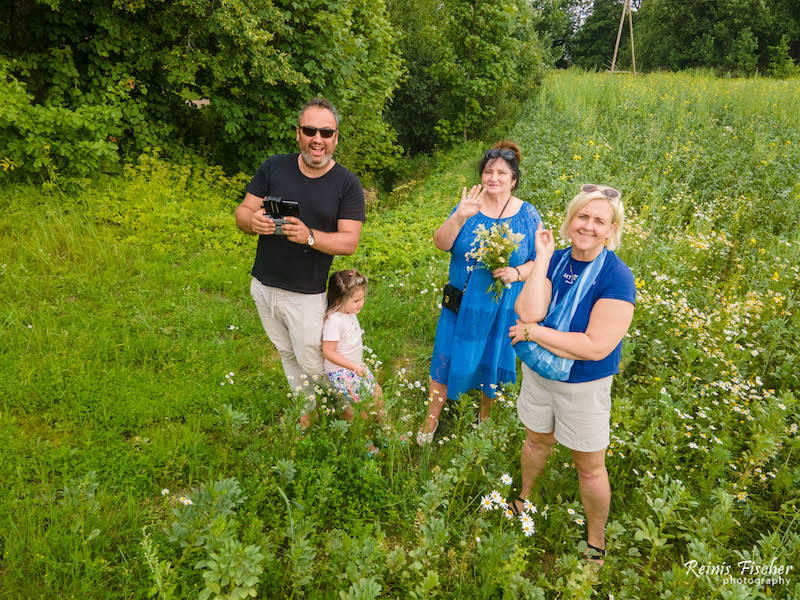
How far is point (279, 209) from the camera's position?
2863mm

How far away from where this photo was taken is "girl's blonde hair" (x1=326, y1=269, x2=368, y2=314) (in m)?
3.20

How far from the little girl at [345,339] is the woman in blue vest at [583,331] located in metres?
1.19

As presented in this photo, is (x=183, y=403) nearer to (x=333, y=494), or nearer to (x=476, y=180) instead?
(x=333, y=494)

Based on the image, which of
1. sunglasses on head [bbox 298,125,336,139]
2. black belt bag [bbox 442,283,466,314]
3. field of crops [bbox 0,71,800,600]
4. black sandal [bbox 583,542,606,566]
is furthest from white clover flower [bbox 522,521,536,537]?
sunglasses on head [bbox 298,125,336,139]

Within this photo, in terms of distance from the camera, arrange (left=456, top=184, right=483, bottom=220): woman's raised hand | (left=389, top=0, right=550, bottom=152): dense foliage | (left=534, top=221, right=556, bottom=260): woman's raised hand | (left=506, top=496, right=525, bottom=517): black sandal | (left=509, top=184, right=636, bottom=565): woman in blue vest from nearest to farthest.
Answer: (left=509, top=184, right=636, bottom=565): woman in blue vest → (left=534, top=221, right=556, bottom=260): woman's raised hand → (left=506, top=496, right=525, bottom=517): black sandal → (left=456, top=184, right=483, bottom=220): woman's raised hand → (left=389, top=0, right=550, bottom=152): dense foliage

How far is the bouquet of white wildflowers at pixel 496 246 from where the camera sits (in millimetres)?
2793

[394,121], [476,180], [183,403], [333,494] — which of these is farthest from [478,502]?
[394,121]

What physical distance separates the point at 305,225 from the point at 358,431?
1.42 metres

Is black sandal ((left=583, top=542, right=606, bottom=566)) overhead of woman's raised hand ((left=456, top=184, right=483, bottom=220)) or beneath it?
beneath

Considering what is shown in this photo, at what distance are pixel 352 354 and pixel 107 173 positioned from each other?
261 inches

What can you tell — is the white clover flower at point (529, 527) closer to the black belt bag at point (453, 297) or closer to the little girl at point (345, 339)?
the little girl at point (345, 339)

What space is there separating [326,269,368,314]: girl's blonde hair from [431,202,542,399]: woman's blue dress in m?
0.69

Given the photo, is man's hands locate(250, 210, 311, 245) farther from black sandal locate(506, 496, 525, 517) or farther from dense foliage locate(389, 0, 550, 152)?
dense foliage locate(389, 0, 550, 152)

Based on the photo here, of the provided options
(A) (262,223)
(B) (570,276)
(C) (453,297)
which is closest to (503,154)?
(C) (453,297)
